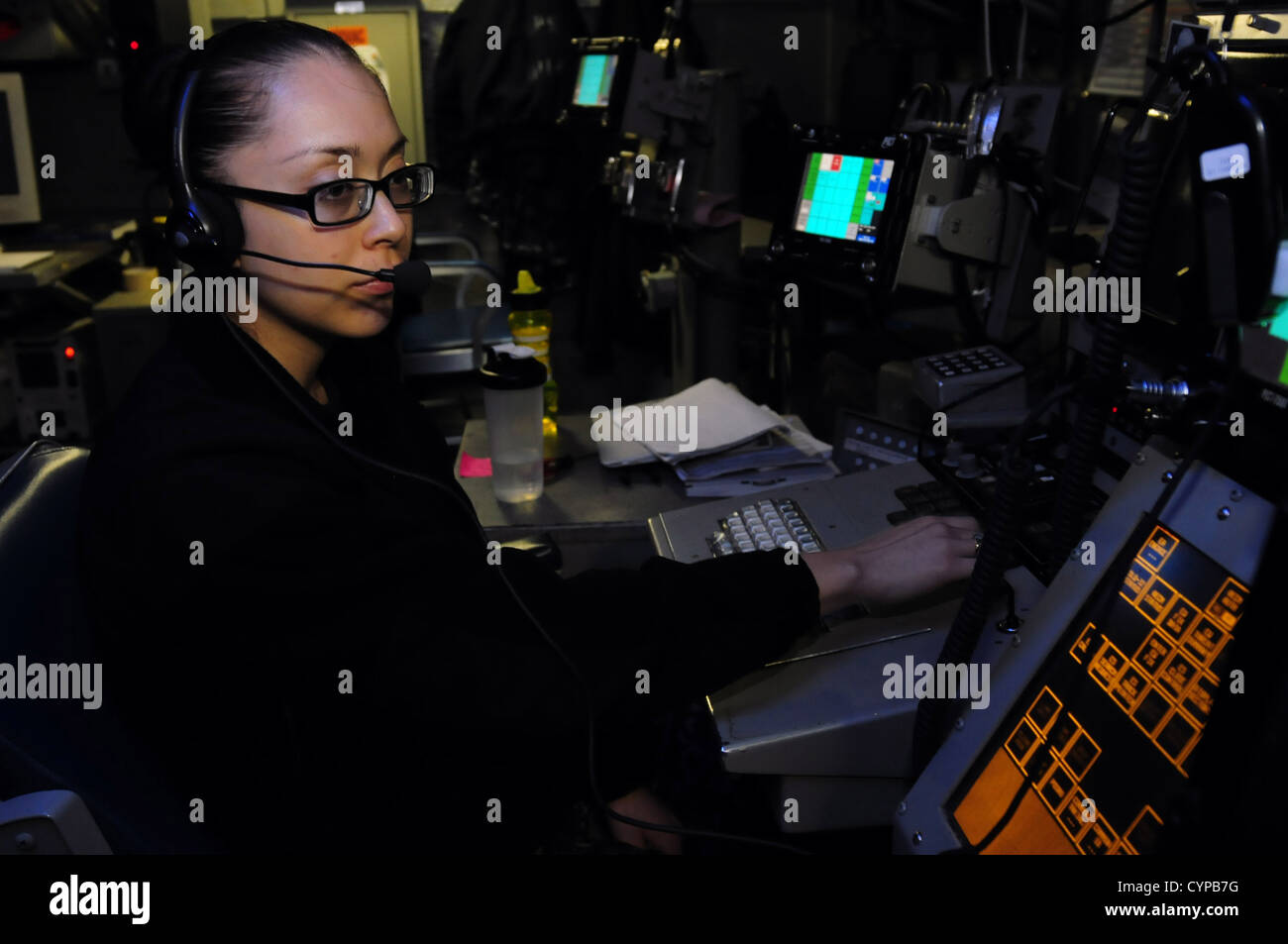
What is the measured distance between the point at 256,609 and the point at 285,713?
11 centimetres

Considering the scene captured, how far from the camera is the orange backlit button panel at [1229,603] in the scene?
0.63m

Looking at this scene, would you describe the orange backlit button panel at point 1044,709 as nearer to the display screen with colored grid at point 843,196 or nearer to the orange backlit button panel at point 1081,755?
the orange backlit button panel at point 1081,755

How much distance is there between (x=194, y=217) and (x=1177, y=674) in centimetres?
81

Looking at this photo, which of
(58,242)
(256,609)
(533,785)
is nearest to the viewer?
(256,609)

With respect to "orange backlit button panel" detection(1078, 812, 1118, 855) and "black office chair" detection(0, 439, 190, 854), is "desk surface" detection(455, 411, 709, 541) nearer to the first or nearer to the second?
"black office chair" detection(0, 439, 190, 854)

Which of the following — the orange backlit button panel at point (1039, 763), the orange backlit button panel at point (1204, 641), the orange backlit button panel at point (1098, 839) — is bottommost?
the orange backlit button panel at point (1098, 839)

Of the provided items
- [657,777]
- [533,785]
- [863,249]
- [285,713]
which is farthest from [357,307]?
[863,249]

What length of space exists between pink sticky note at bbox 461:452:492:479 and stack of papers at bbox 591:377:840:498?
0.18 metres

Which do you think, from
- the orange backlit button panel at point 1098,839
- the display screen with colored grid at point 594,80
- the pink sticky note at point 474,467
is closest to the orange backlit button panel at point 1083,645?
the orange backlit button panel at point 1098,839

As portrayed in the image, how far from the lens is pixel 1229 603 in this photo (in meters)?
0.64

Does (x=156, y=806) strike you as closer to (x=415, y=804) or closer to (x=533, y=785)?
(x=415, y=804)

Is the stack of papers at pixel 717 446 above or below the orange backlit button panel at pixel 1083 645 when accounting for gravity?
below

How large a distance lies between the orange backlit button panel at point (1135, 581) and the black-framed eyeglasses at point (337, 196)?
0.69 m

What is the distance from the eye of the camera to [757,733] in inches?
34.8
